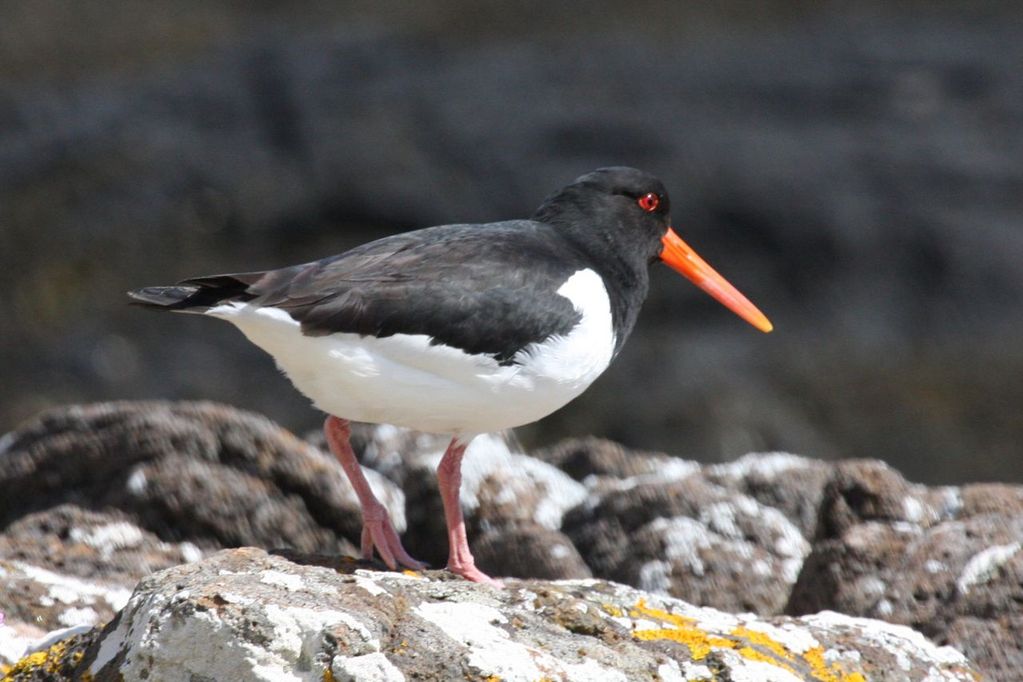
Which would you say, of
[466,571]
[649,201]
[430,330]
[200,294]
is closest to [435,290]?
[430,330]

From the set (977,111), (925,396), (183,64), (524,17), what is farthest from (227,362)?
(977,111)

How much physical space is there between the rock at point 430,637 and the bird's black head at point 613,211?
1.43m

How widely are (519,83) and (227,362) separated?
335 centimetres

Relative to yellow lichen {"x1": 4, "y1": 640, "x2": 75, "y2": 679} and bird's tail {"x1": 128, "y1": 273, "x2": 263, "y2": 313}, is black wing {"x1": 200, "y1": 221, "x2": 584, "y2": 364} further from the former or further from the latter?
yellow lichen {"x1": 4, "y1": 640, "x2": 75, "y2": 679}

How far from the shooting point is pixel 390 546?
4.28 m

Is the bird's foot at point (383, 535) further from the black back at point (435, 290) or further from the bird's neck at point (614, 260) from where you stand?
the bird's neck at point (614, 260)

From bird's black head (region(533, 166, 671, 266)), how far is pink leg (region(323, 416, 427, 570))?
107 cm

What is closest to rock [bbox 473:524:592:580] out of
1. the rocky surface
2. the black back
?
the rocky surface

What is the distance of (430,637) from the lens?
316 centimetres

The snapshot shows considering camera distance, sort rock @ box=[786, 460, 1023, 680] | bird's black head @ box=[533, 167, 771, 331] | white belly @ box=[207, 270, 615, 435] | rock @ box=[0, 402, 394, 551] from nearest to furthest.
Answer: white belly @ box=[207, 270, 615, 435] < rock @ box=[786, 460, 1023, 680] < bird's black head @ box=[533, 167, 771, 331] < rock @ box=[0, 402, 394, 551]

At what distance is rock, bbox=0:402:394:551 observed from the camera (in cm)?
504

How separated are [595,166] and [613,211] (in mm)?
5607

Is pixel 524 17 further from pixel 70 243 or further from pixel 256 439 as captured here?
pixel 256 439

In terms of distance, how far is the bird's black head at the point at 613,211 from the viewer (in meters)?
4.88
